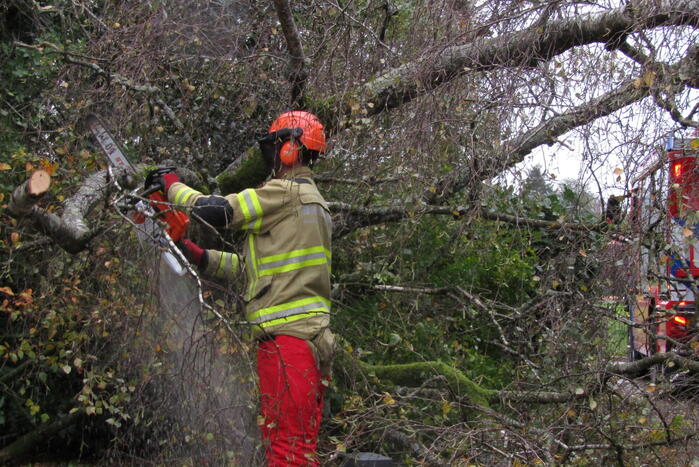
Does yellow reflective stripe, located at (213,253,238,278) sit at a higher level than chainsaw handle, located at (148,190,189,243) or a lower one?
lower

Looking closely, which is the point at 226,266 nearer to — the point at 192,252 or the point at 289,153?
the point at 192,252

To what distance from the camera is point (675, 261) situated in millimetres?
3535

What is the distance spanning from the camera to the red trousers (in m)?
3.39

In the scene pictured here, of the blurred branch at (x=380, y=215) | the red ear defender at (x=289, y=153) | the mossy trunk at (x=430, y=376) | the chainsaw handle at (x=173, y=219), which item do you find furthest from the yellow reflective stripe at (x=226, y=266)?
the mossy trunk at (x=430, y=376)

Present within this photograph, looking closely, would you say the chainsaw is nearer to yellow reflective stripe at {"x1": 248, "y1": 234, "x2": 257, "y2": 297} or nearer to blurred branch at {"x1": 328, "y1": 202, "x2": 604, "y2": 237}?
yellow reflective stripe at {"x1": 248, "y1": 234, "x2": 257, "y2": 297}

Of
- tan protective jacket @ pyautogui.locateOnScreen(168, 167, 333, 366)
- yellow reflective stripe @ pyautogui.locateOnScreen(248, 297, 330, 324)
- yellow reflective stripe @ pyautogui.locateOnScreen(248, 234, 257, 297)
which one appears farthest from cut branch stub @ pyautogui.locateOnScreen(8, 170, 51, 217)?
yellow reflective stripe @ pyautogui.locateOnScreen(248, 297, 330, 324)

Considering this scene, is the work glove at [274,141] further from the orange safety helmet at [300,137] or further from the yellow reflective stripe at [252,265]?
the yellow reflective stripe at [252,265]

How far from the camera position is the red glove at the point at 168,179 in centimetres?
346

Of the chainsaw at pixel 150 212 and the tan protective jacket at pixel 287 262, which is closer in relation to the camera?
the chainsaw at pixel 150 212

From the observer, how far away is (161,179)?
3.50m

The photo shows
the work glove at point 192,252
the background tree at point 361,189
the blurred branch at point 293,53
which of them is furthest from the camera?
the blurred branch at point 293,53

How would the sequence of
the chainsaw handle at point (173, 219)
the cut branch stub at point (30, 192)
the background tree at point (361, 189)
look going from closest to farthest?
the cut branch stub at point (30, 192)
the background tree at point (361, 189)
the chainsaw handle at point (173, 219)

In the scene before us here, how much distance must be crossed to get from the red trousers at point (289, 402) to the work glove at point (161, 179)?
34.7 inches

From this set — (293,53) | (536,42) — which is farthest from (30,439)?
(536,42)
